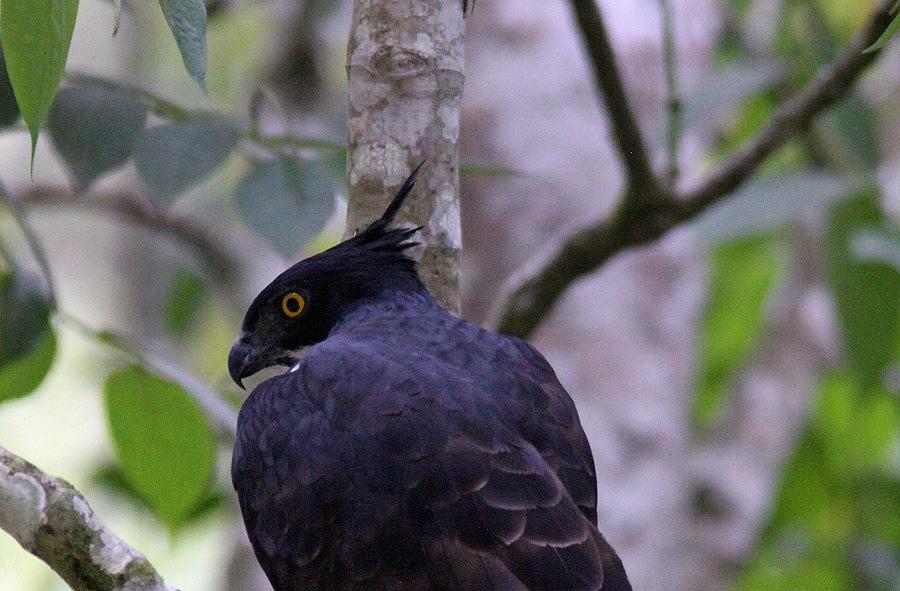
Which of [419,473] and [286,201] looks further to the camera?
[286,201]

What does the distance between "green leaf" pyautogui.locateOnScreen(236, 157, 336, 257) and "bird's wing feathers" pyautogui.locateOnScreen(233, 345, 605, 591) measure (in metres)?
0.51

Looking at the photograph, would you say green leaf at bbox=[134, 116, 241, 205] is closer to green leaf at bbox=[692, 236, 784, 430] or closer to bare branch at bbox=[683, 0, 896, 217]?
bare branch at bbox=[683, 0, 896, 217]

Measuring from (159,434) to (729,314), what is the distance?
11.0 ft

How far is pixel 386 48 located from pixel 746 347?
3580 millimetres

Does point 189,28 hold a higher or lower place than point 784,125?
higher

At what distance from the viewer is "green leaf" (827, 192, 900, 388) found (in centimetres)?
438

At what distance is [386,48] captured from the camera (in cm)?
285

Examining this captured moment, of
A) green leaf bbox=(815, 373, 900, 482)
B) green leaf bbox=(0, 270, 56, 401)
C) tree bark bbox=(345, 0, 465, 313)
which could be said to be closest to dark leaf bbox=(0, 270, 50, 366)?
green leaf bbox=(0, 270, 56, 401)

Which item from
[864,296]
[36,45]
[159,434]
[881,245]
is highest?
[36,45]

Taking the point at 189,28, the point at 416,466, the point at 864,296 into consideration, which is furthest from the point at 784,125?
the point at 189,28

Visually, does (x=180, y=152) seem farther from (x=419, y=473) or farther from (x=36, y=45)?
(x=36, y=45)

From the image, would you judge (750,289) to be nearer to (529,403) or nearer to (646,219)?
(646,219)

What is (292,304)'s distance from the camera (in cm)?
322

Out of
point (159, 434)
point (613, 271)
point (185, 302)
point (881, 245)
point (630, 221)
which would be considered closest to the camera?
point (159, 434)
